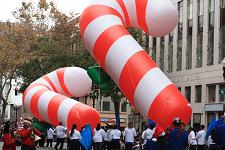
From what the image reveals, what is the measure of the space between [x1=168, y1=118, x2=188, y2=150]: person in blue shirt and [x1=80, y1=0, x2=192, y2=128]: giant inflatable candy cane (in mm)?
676

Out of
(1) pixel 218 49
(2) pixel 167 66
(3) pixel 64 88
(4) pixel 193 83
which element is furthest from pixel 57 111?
(2) pixel 167 66

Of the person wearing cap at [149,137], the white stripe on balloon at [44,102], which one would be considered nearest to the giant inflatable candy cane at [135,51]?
the person wearing cap at [149,137]

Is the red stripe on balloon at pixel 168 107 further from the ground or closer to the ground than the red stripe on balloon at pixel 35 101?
closer to the ground

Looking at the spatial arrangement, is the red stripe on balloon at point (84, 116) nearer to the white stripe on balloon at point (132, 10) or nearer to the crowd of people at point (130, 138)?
the crowd of people at point (130, 138)

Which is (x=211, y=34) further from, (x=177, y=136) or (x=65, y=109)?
(x=177, y=136)

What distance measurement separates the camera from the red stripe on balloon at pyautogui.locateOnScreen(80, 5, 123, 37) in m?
17.4

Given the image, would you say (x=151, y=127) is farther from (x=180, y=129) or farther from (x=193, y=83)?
(x=193, y=83)

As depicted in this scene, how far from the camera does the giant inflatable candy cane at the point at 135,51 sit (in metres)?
15.5

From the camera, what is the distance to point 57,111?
1028 inches

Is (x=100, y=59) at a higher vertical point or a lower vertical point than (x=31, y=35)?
lower

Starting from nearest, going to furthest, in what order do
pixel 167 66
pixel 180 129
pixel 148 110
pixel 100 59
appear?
1. pixel 180 129
2. pixel 148 110
3. pixel 100 59
4. pixel 167 66

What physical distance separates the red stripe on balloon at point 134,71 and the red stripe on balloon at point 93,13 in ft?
5.71

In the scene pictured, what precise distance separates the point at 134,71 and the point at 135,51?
0.69m

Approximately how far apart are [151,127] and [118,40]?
9.57ft
